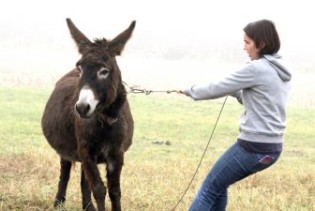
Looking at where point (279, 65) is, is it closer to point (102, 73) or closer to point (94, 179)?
point (102, 73)

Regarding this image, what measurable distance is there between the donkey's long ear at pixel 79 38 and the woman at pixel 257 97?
4.53 ft

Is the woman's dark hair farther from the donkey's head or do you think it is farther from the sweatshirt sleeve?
the donkey's head

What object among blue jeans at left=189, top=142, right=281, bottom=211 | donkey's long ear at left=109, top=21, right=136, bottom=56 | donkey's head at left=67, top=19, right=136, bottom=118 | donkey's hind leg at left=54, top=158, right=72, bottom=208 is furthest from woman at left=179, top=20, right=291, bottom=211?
donkey's hind leg at left=54, top=158, right=72, bottom=208

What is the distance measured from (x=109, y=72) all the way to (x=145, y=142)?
31.5 ft

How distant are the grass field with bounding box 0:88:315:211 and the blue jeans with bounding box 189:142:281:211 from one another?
1878mm

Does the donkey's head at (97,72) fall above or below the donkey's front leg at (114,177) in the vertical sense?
above

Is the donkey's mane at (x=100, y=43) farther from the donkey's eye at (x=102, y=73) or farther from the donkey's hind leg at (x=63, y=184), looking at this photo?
the donkey's hind leg at (x=63, y=184)

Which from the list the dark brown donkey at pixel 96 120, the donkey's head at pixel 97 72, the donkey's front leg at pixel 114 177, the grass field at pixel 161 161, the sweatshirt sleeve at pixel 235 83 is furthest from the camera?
Answer: the grass field at pixel 161 161

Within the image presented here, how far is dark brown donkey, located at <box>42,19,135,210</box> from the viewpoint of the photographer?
5227 millimetres

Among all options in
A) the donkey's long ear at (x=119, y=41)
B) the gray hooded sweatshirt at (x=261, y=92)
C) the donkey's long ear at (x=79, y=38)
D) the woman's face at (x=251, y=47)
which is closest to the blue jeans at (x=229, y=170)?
the gray hooded sweatshirt at (x=261, y=92)

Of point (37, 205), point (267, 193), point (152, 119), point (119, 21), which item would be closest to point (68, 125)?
point (37, 205)

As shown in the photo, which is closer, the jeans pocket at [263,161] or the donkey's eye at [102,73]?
the jeans pocket at [263,161]

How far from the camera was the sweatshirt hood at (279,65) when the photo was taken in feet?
15.7

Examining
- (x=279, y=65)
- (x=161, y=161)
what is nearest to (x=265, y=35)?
(x=279, y=65)
